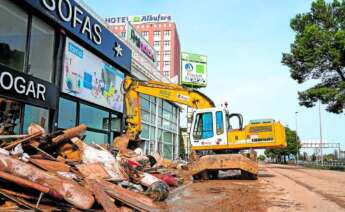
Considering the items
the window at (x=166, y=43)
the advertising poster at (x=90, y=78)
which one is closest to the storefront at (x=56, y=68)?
the advertising poster at (x=90, y=78)

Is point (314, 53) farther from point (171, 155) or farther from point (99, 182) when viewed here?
point (99, 182)

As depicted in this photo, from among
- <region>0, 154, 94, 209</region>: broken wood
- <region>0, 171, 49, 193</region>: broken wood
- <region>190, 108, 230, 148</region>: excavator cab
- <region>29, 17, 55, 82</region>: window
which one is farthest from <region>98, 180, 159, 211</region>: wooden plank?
<region>190, 108, 230, 148</region>: excavator cab

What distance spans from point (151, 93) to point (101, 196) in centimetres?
1059

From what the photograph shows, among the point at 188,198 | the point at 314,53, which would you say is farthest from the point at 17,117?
the point at 314,53

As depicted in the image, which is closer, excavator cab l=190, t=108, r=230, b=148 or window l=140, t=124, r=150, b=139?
excavator cab l=190, t=108, r=230, b=148

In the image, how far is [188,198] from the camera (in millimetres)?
9992

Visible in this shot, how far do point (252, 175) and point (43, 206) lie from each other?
1138cm

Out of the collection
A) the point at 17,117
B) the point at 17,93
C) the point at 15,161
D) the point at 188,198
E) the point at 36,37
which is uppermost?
the point at 36,37

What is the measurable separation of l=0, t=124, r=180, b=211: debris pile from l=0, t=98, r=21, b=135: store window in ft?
6.86

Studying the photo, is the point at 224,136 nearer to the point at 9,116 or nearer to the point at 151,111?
the point at 9,116

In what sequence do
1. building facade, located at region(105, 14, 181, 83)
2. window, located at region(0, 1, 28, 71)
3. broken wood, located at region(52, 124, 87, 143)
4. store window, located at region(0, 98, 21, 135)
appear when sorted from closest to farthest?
broken wood, located at region(52, 124, 87, 143) < store window, located at region(0, 98, 21, 135) < window, located at region(0, 1, 28, 71) < building facade, located at region(105, 14, 181, 83)

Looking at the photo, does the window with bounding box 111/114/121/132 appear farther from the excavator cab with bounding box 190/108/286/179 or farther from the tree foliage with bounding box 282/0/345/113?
the tree foliage with bounding box 282/0/345/113

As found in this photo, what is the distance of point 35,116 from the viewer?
13.2 metres

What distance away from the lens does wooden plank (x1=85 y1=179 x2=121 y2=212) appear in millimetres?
6634
